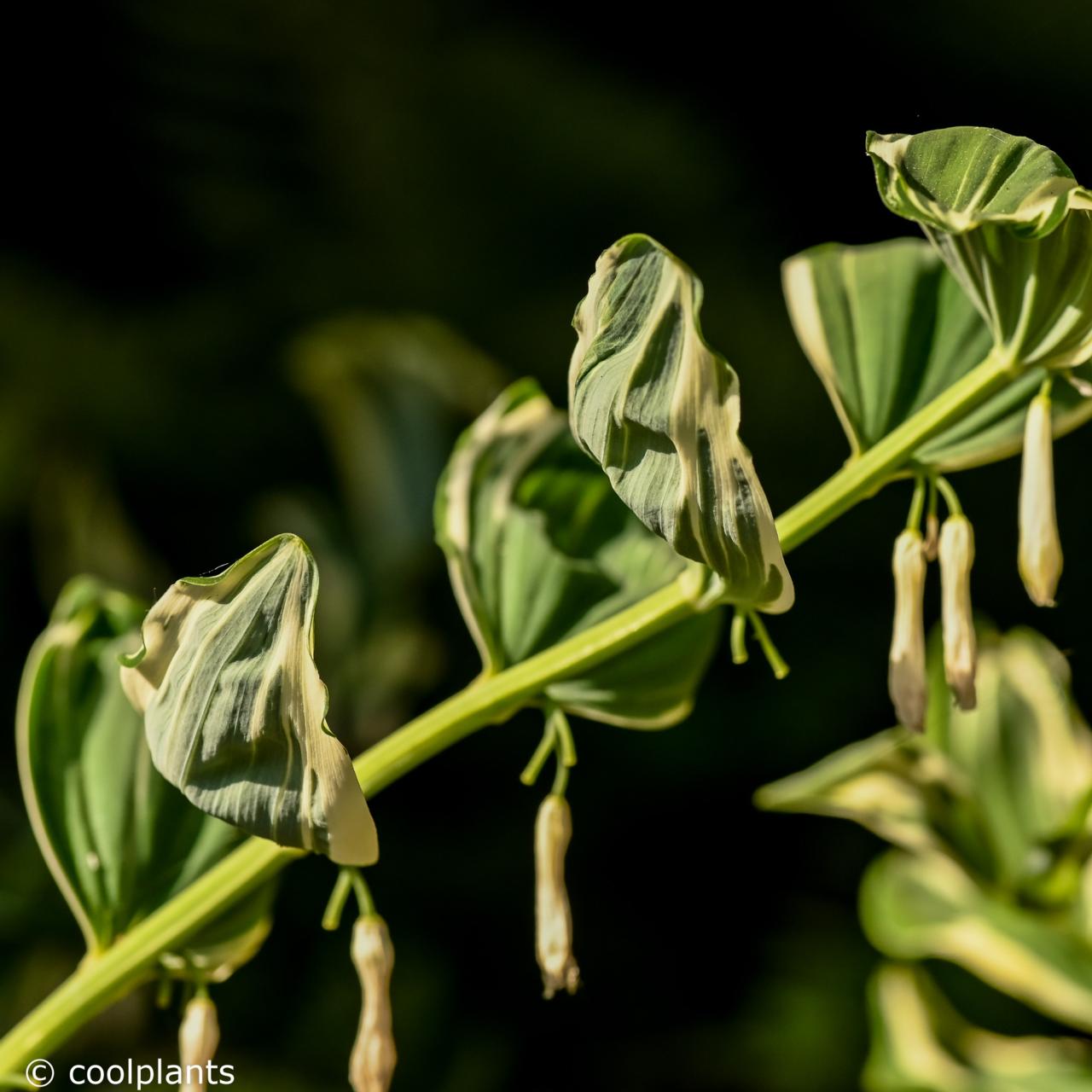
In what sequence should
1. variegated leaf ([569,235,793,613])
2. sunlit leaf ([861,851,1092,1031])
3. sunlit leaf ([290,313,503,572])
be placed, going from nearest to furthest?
1. variegated leaf ([569,235,793,613])
2. sunlit leaf ([861,851,1092,1031])
3. sunlit leaf ([290,313,503,572])

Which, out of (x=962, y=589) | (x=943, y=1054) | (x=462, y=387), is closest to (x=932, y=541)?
(x=962, y=589)

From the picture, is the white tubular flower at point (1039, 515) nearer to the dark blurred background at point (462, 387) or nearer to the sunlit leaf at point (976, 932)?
the sunlit leaf at point (976, 932)

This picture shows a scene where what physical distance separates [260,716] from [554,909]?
8 centimetres

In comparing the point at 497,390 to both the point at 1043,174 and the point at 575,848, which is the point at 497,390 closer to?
the point at 575,848

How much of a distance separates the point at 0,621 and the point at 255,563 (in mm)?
596

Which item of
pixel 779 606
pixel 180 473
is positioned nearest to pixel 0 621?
pixel 180 473

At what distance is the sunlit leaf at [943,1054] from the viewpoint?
0.40m

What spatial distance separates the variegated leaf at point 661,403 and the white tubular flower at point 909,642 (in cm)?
6

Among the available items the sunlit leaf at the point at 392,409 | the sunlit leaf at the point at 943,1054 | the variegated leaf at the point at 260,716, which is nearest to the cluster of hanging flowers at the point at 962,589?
the variegated leaf at the point at 260,716

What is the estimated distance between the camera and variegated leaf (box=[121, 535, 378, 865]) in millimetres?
185

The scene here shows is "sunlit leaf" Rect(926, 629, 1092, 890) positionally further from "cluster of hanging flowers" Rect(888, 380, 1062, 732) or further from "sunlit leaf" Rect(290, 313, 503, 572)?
"sunlit leaf" Rect(290, 313, 503, 572)

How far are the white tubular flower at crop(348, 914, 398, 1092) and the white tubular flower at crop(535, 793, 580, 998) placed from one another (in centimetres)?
3

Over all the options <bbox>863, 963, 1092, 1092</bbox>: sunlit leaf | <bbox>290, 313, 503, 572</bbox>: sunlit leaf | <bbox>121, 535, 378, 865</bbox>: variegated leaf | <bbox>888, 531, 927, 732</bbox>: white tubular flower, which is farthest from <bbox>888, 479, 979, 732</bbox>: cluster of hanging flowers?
<bbox>290, 313, 503, 572</bbox>: sunlit leaf

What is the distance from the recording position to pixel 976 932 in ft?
1.23
